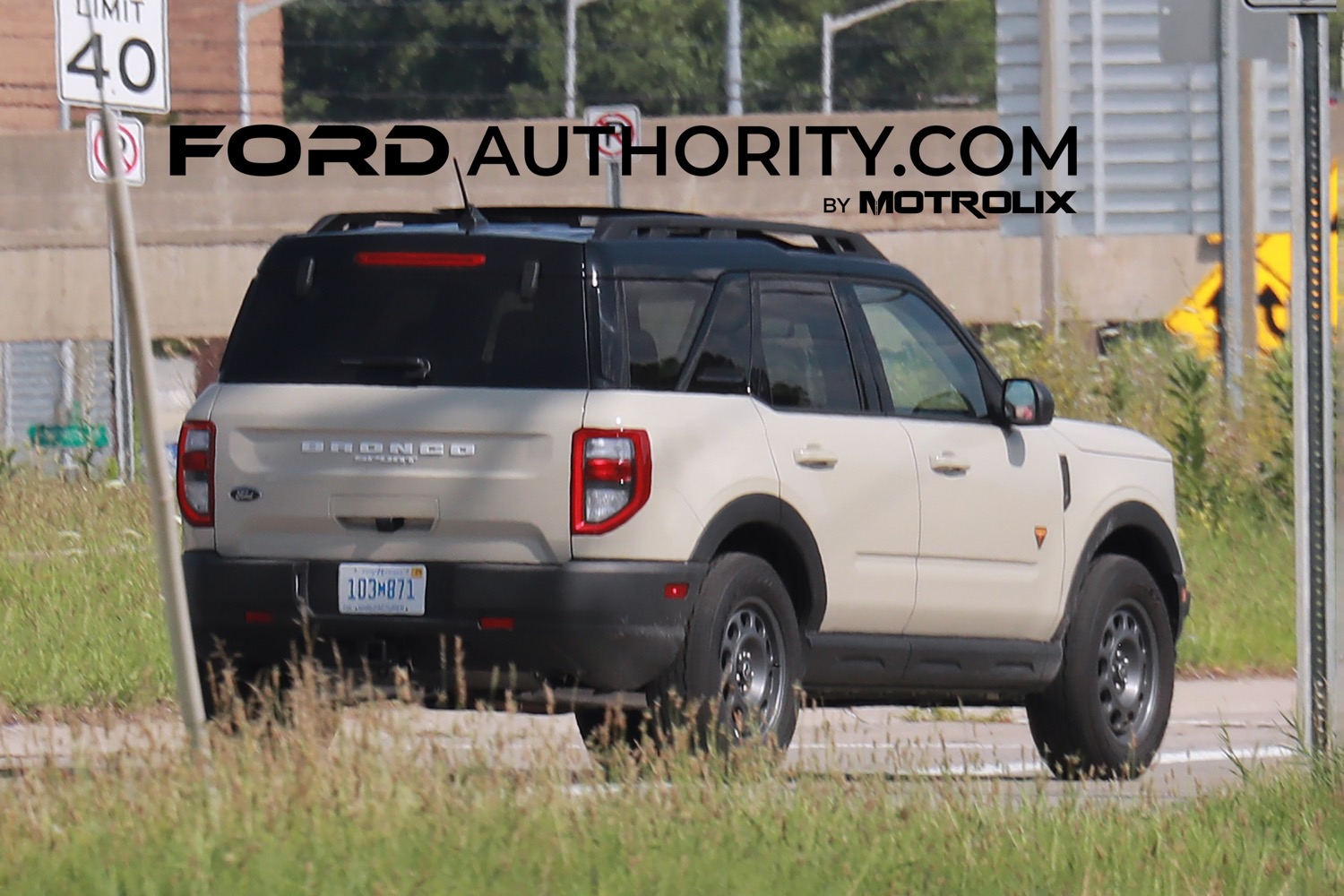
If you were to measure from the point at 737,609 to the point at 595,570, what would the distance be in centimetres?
59

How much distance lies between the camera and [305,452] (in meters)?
8.52

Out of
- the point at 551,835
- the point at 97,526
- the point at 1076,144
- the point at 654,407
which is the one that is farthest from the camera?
the point at 1076,144

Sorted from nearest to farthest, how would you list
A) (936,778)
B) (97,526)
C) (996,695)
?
(936,778)
(996,695)
(97,526)

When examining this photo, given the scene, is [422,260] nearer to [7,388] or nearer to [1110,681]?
[1110,681]

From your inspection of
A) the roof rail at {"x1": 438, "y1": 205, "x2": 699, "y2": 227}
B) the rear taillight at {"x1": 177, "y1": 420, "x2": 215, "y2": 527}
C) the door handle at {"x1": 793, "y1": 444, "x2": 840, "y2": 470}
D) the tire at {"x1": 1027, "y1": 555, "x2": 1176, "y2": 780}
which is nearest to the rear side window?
the roof rail at {"x1": 438, "y1": 205, "x2": 699, "y2": 227}

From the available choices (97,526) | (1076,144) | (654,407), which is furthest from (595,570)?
(1076,144)

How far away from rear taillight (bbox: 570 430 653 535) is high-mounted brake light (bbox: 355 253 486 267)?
0.82 metres

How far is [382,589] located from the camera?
8391mm

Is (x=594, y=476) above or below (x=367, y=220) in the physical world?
below

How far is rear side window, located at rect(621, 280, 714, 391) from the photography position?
8.53m

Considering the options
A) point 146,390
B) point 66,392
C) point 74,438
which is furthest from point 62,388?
point 146,390

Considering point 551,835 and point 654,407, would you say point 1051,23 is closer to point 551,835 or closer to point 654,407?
point 654,407

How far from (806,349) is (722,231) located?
0.56 metres

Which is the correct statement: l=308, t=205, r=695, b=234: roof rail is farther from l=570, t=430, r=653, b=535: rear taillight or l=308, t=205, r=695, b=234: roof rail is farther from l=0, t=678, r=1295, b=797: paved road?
l=0, t=678, r=1295, b=797: paved road
